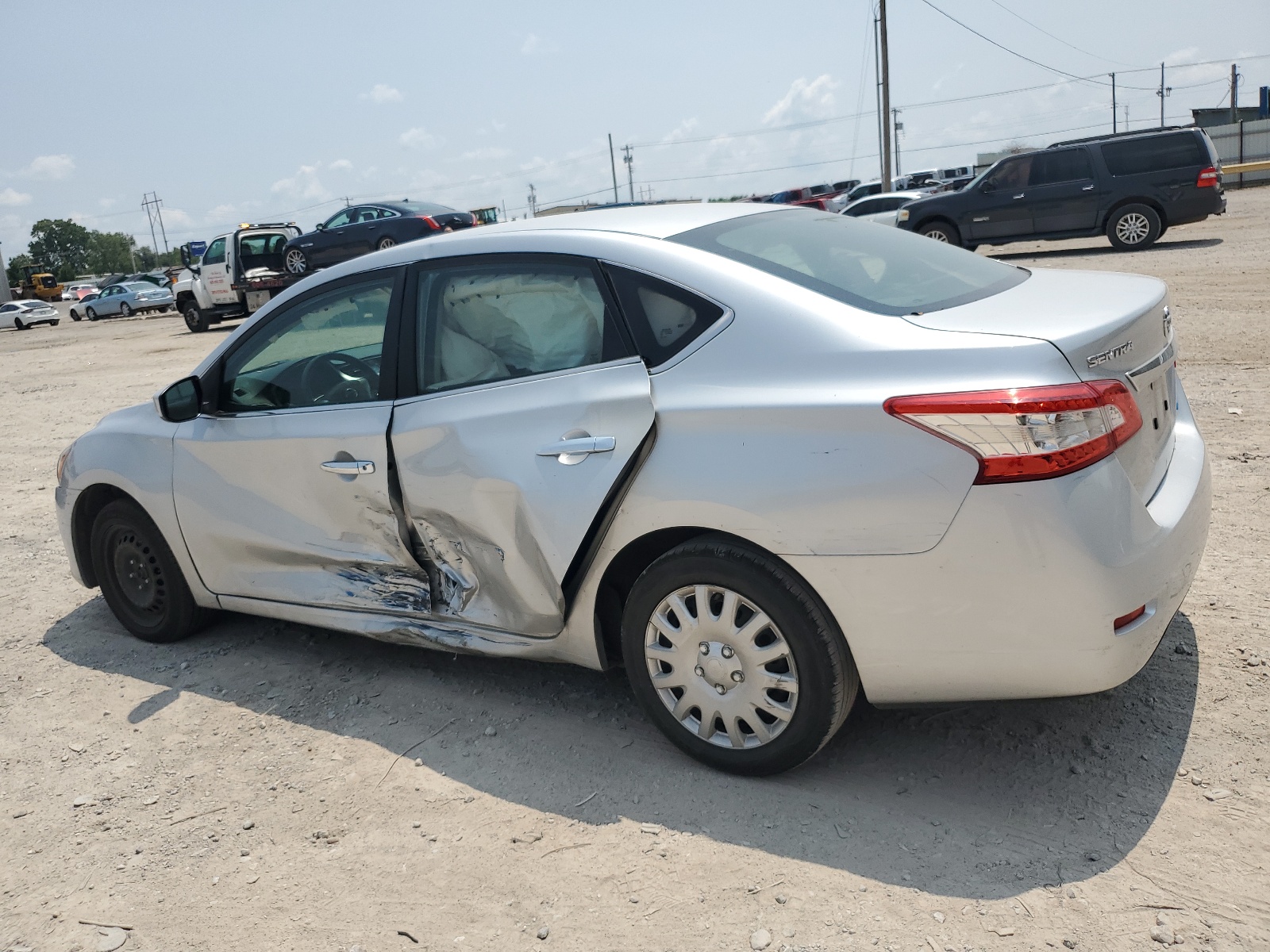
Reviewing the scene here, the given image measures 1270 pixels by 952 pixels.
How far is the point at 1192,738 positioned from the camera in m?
3.04

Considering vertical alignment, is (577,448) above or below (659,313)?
below

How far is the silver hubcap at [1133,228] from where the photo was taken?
55.6 ft

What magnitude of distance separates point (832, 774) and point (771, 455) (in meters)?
1.04

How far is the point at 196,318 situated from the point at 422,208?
5.63 m

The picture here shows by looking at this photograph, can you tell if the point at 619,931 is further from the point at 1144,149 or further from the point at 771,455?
the point at 1144,149

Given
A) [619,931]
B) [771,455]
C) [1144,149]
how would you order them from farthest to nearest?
[1144,149] < [771,455] < [619,931]

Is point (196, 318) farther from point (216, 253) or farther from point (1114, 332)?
point (1114, 332)

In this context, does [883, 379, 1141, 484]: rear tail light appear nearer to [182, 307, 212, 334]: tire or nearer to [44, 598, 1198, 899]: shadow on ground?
[44, 598, 1198, 899]: shadow on ground

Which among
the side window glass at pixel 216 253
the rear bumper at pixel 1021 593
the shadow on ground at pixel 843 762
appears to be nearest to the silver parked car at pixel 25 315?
the side window glass at pixel 216 253

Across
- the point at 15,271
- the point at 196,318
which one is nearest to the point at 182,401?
the point at 196,318

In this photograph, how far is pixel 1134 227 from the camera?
17062 mm

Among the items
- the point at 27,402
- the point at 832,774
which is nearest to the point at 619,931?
the point at 832,774

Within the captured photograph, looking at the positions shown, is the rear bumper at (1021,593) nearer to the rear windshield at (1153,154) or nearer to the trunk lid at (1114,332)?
the trunk lid at (1114,332)

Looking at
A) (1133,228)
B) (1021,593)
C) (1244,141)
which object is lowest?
(1021,593)
